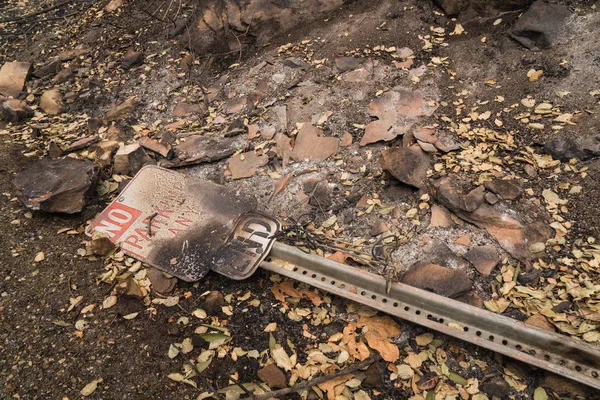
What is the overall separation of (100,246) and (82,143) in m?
1.33

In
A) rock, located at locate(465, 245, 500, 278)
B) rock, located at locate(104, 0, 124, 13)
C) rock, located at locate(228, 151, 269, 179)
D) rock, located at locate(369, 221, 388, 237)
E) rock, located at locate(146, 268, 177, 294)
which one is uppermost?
rock, located at locate(104, 0, 124, 13)

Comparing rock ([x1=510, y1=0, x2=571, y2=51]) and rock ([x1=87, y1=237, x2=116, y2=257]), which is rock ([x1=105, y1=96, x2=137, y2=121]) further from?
rock ([x1=510, y1=0, x2=571, y2=51])

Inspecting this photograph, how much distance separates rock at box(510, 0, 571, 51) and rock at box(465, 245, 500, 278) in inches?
71.8

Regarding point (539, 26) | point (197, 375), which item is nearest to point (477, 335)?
point (197, 375)

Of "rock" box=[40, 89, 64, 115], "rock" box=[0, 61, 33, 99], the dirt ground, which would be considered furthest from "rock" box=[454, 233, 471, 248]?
"rock" box=[0, 61, 33, 99]

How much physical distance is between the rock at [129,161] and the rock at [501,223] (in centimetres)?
221

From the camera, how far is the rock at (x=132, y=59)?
4445 mm

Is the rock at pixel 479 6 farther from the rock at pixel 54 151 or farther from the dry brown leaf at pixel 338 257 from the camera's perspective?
the rock at pixel 54 151

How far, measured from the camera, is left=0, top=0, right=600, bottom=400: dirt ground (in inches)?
83.4

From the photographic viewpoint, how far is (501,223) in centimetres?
248

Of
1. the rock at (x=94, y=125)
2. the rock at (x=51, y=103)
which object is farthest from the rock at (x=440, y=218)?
the rock at (x=51, y=103)

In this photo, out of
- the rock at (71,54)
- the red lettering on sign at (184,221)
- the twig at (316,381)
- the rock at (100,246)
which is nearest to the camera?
the twig at (316,381)

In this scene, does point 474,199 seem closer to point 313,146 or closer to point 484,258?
point 484,258

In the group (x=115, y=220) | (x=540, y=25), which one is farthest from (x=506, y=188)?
(x=115, y=220)
